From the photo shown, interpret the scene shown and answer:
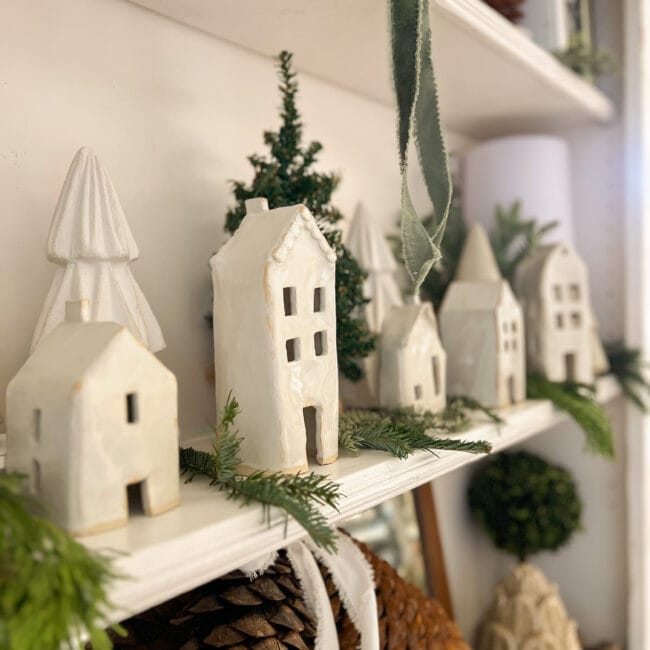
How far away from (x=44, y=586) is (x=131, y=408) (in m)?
0.13

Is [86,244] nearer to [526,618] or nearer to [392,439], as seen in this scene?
[392,439]

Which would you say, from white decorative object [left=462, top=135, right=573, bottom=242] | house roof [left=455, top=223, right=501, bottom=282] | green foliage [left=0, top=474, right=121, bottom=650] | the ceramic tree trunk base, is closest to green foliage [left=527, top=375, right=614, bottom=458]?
the ceramic tree trunk base

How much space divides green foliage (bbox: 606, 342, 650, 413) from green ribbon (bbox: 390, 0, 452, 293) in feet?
2.19

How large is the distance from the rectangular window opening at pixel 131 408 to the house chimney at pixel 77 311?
7cm

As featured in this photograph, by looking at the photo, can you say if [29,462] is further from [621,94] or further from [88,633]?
[621,94]

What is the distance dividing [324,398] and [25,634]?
29 centimetres

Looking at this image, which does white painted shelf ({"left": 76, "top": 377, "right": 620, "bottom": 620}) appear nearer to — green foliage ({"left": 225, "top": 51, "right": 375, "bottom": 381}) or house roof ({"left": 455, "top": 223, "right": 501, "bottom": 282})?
green foliage ({"left": 225, "top": 51, "right": 375, "bottom": 381})

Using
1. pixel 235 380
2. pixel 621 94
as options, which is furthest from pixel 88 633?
pixel 621 94

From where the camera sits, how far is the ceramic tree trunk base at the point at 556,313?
0.96 m

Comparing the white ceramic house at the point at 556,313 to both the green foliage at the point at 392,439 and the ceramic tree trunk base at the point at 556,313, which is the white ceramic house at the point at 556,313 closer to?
the ceramic tree trunk base at the point at 556,313

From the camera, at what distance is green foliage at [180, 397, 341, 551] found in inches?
18.4

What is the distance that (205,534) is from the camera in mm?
443

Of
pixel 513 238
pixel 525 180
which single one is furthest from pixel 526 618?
pixel 525 180

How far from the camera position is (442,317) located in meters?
0.88
